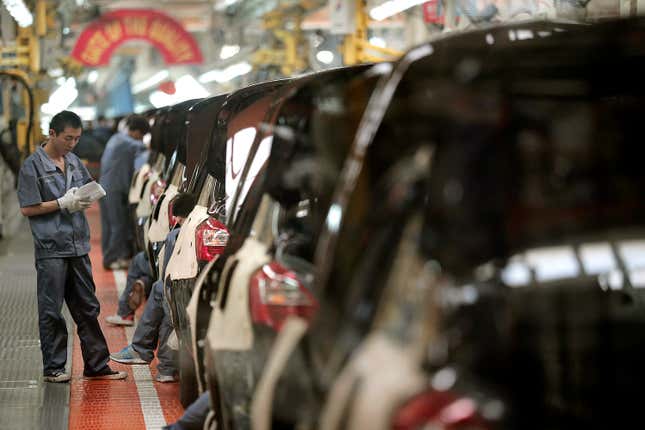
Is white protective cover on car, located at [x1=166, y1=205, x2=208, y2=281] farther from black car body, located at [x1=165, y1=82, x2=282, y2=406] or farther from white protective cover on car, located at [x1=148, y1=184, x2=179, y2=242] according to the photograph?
white protective cover on car, located at [x1=148, y1=184, x2=179, y2=242]

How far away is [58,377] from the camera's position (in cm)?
780

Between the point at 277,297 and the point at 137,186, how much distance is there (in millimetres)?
9445

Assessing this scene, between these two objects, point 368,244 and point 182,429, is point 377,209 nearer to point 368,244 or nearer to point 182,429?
point 368,244

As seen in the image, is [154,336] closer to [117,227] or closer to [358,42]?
[117,227]

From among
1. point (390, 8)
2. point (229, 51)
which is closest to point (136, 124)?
point (390, 8)

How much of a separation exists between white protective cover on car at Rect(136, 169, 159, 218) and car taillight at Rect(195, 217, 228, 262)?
5172 millimetres

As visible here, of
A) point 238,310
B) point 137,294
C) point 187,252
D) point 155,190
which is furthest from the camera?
point 155,190

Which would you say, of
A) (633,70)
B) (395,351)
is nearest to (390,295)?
(395,351)

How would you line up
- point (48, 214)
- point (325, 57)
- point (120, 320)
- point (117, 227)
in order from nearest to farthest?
1. point (48, 214)
2. point (120, 320)
3. point (117, 227)
4. point (325, 57)

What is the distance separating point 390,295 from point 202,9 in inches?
1325

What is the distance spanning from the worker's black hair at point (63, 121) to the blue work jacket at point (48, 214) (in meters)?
0.20

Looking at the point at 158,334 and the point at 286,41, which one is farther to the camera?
the point at 286,41

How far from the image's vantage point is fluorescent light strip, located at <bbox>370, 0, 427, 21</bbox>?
1628 cm

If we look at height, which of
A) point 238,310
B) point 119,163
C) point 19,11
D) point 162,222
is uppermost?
point 19,11
